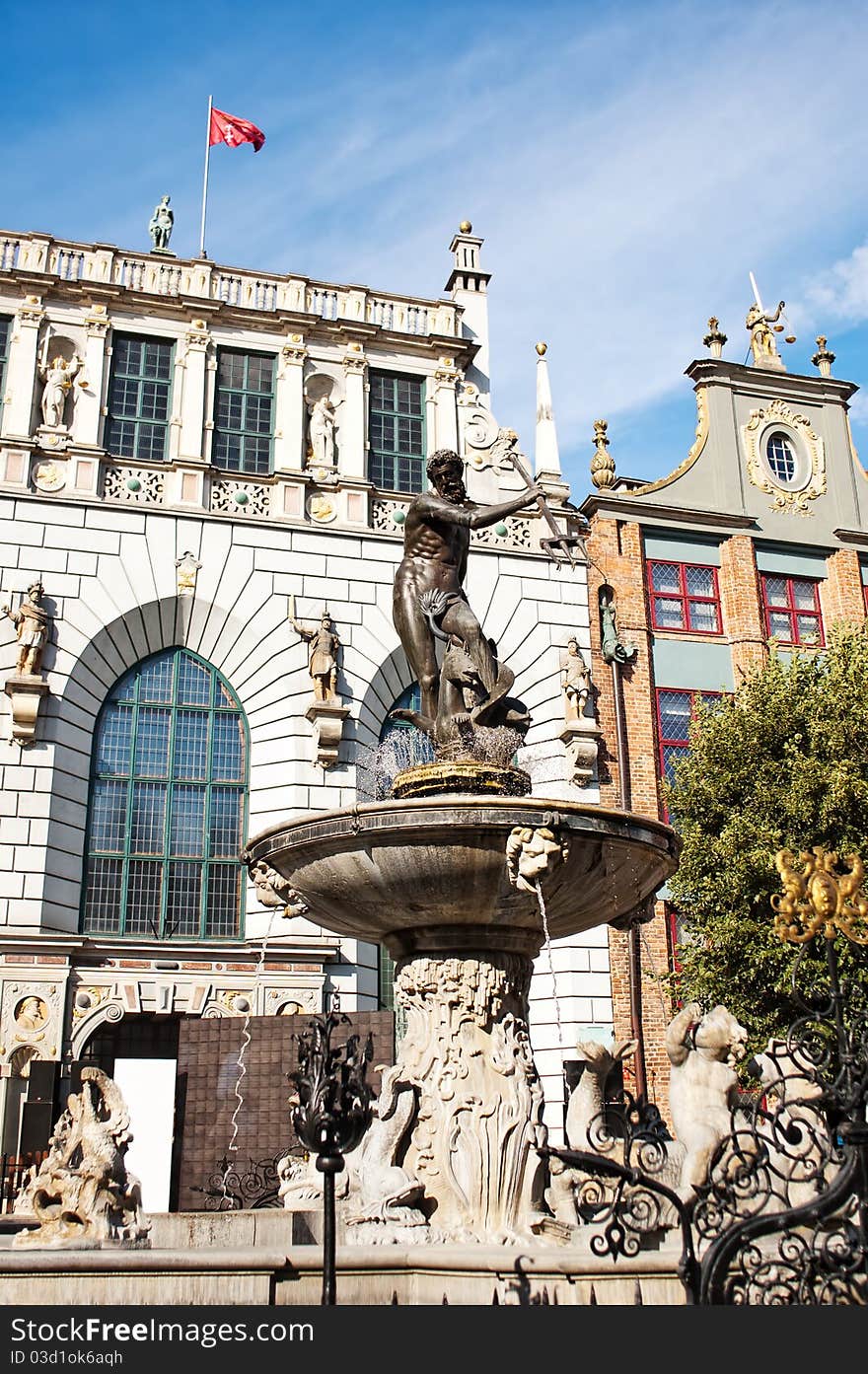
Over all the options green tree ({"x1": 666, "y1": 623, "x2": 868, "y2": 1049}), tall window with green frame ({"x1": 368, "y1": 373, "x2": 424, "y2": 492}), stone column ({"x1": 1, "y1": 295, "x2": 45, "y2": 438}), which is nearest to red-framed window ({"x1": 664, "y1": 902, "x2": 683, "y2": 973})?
green tree ({"x1": 666, "y1": 623, "x2": 868, "y2": 1049})

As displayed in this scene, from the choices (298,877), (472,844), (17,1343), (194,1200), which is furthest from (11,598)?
(17,1343)

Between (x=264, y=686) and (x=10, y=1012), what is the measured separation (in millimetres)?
7504

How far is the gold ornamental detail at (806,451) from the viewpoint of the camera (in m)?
30.7

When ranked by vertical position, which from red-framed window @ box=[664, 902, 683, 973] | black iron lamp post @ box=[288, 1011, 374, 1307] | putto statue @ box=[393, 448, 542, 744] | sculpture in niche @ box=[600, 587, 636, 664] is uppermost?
sculpture in niche @ box=[600, 587, 636, 664]

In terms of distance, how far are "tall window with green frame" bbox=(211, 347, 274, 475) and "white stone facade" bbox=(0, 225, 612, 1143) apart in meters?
0.28

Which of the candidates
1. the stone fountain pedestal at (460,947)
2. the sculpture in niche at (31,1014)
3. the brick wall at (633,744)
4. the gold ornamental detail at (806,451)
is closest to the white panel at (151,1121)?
the sculpture in niche at (31,1014)

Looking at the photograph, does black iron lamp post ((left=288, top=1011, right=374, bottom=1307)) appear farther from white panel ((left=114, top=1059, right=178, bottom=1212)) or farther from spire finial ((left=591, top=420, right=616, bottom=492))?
spire finial ((left=591, top=420, right=616, bottom=492))

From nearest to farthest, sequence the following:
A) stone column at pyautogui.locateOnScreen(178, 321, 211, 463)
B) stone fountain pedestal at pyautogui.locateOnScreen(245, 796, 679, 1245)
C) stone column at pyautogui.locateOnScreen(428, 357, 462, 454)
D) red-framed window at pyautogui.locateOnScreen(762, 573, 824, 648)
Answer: stone fountain pedestal at pyautogui.locateOnScreen(245, 796, 679, 1245)
stone column at pyautogui.locateOnScreen(178, 321, 211, 463)
stone column at pyautogui.locateOnScreen(428, 357, 462, 454)
red-framed window at pyautogui.locateOnScreen(762, 573, 824, 648)

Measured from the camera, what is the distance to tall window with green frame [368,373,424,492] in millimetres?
27312

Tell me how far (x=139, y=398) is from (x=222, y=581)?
4.56m

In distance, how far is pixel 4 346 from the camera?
83.9ft

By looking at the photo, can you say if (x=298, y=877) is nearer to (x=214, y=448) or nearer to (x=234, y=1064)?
(x=234, y=1064)

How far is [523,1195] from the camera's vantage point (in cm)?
1036

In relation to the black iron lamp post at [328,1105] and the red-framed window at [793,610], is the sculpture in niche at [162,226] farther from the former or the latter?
the black iron lamp post at [328,1105]
